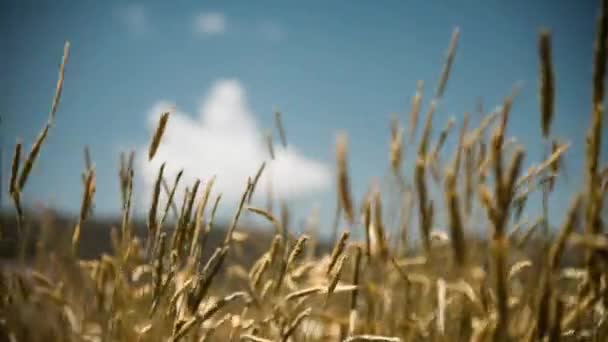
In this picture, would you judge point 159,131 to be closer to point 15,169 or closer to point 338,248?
point 15,169

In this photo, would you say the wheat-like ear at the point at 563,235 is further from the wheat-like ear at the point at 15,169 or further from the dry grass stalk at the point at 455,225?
the wheat-like ear at the point at 15,169

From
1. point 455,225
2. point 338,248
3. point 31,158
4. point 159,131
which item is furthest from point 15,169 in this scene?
point 455,225

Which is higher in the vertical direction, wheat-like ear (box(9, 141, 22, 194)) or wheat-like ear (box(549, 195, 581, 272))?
wheat-like ear (box(9, 141, 22, 194))

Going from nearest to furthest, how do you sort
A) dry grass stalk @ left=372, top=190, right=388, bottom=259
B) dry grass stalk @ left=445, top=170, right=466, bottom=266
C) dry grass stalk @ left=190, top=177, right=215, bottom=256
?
dry grass stalk @ left=445, top=170, right=466, bottom=266, dry grass stalk @ left=190, top=177, right=215, bottom=256, dry grass stalk @ left=372, top=190, right=388, bottom=259

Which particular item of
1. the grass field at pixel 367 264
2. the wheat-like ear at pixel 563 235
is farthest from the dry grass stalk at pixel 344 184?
the wheat-like ear at pixel 563 235

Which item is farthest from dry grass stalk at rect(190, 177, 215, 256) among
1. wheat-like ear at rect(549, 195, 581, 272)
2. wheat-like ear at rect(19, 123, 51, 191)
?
wheat-like ear at rect(549, 195, 581, 272)

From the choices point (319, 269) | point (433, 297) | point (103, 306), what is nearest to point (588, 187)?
point (433, 297)

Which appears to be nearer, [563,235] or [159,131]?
[563,235]

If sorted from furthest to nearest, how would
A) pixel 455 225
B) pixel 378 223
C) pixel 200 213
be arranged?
pixel 378 223 → pixel 200 213 → pixel 455 225

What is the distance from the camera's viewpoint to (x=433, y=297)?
1082 mm

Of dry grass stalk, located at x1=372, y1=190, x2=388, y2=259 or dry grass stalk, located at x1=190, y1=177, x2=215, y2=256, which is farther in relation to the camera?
dry grass stalk, located at x1=372, y1=190, x2=388, y2=259

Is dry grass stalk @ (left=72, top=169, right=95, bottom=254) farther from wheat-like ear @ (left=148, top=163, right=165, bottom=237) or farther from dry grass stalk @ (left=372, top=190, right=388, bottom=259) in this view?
dry grass stalk @ (left=372, top=190, right=388, bottom=259)

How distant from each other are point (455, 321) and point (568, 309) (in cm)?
21

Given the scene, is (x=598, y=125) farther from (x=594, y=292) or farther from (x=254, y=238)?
(x=254, y=238)
